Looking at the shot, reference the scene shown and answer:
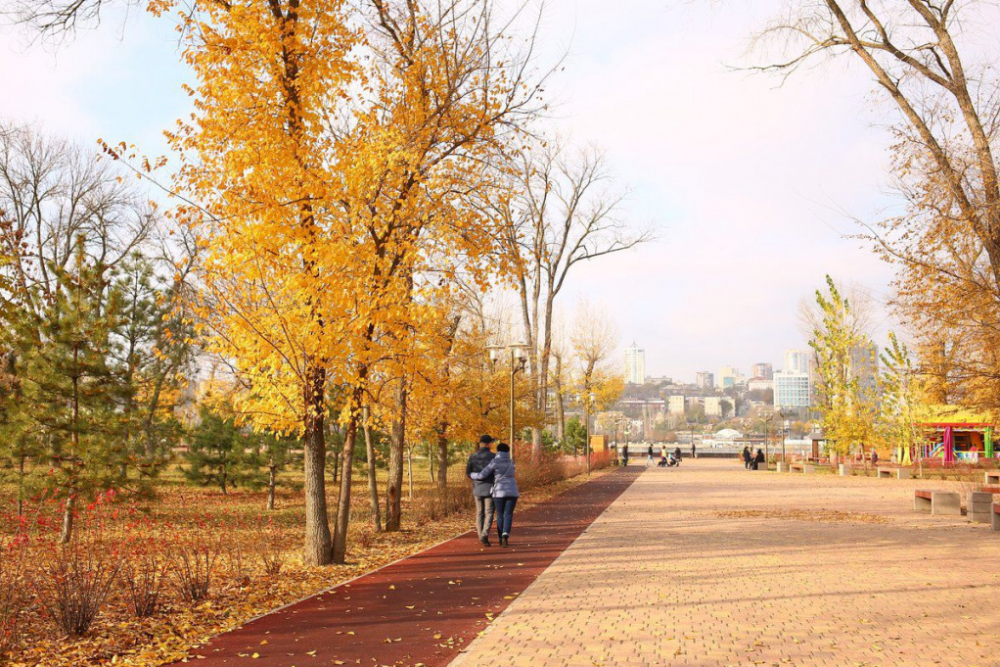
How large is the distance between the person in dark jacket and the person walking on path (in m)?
0.08

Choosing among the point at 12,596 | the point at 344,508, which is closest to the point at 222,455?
the point at 344,508

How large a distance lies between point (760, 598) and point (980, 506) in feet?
37.3

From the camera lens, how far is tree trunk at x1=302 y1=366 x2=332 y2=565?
11.5 m

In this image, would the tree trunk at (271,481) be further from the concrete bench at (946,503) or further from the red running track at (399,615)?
the concrete bench at (946,503)

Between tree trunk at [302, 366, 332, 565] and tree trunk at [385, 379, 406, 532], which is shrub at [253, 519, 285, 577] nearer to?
tree trunk at [302, 366, 332, 565]

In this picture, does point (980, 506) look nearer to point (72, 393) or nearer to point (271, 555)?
point (271, 555)

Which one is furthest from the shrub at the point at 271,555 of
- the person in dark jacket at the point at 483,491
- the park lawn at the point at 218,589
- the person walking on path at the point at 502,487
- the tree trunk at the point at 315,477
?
the person walking on path at the point at 502,487

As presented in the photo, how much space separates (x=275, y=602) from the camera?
8906mm

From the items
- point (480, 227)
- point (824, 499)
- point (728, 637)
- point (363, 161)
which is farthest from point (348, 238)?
point (824, 499)

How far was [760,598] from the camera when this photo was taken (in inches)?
361

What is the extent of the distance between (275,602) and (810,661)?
205 inches

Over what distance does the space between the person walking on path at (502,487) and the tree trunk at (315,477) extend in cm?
294

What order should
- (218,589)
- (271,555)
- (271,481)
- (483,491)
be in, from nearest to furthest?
1. (218,589)
2. (271,555)
3. (483,491)
4. (271,481)

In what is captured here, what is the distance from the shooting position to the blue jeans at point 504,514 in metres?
13.8
